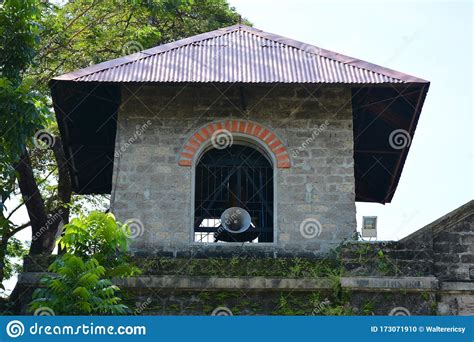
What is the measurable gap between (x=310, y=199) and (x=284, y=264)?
1526mm

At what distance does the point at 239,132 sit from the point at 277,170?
0.88 m

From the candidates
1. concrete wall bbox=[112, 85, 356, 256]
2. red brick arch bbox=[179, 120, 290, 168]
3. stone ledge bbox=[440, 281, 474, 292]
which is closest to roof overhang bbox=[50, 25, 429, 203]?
concrete wall bbox=[112, 85, 356, 256]

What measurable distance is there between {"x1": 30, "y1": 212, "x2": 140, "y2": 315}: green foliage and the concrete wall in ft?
6.06

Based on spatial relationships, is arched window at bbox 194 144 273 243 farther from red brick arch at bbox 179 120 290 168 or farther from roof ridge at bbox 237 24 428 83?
roof ridge at bbox 237 24 428 83

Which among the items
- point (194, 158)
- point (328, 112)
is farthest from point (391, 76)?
point (194, 158)

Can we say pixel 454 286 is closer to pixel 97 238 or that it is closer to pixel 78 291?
pixel 97 238

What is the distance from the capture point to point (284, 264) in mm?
15359

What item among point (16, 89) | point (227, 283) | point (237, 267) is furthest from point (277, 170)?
point (16, 89)

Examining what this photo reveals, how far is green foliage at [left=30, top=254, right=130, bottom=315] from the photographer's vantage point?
1330cm

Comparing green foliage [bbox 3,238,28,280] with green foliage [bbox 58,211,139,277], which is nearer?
green foliage [bbox 58,211,139,277]

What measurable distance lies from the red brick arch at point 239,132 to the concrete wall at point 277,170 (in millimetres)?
80

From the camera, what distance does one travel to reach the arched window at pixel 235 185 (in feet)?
56.2

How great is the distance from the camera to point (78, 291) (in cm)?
1329
